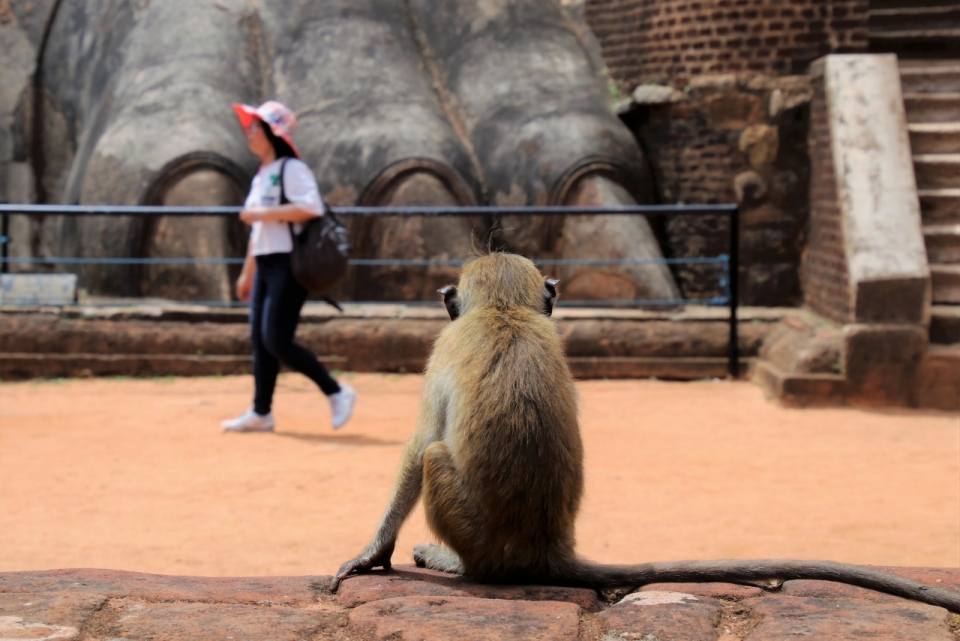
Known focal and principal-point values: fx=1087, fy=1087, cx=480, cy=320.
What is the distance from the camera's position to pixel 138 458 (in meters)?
6.30

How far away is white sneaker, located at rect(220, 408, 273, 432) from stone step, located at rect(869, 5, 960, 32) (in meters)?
7.65

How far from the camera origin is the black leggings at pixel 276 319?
6.60 metres

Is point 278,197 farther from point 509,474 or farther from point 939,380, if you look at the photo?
point 939,380

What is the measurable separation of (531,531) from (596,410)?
15.5 ft

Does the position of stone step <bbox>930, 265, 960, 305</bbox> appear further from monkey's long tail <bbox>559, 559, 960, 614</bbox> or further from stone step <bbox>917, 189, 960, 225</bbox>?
monkey's long tail <bbox>559, 559, 960, 614</bbox>

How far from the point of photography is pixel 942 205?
838cm

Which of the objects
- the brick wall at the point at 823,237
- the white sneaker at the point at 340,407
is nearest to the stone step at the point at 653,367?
the brick wall at the point at 823,237

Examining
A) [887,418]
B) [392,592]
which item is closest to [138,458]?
[392,592]

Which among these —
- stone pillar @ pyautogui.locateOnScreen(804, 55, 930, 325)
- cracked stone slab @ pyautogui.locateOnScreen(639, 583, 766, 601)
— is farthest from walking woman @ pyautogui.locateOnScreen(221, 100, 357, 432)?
cracked stone slab @ pyautogui.locateOnScreen(639, 583, 766, 601)

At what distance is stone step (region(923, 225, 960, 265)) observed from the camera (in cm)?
812

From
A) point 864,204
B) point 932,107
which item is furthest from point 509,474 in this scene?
point 932,107

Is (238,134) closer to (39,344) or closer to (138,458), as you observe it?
(39,344)

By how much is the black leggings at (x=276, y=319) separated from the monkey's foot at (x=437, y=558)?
3380 millimetres

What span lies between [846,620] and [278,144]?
16.1 ft
